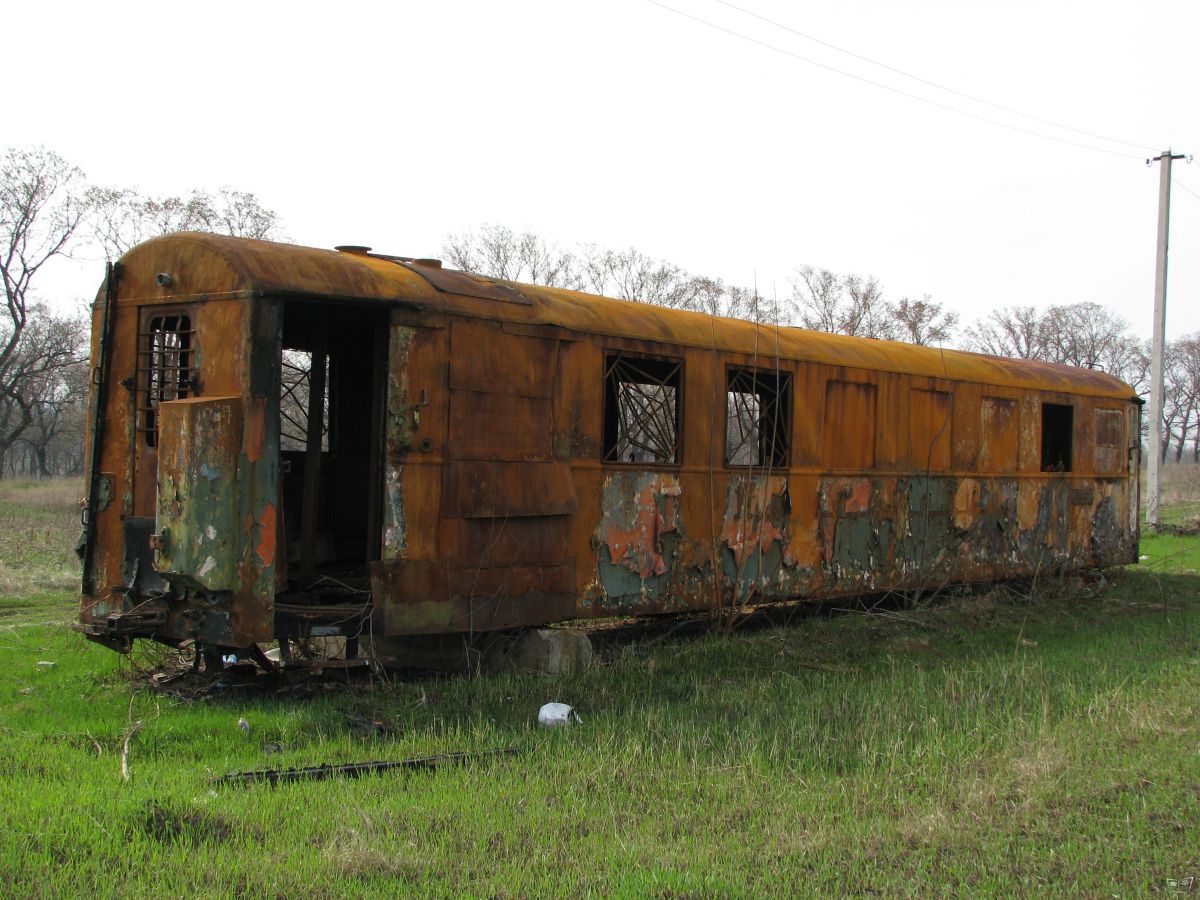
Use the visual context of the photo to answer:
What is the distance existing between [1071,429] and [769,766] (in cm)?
1024

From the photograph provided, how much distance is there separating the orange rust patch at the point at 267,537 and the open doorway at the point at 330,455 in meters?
1.21

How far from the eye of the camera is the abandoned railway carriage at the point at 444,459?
275 inches

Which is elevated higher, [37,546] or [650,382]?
[650,382]

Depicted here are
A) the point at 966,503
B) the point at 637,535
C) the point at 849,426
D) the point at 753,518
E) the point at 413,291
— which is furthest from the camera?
the point at 966,503

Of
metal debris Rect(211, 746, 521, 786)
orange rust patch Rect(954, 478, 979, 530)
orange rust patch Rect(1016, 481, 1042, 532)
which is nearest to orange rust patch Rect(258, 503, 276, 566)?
metal debris Rect(211, 746, 521, 786)

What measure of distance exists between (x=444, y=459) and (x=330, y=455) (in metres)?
2.15

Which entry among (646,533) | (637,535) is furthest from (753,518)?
(637,535)

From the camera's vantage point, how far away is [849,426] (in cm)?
1106

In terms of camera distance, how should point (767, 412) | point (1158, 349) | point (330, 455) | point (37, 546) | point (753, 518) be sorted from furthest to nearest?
point (1158, 349), point (37, 546), point (767, 412), point (753, 518), point (330, 455)

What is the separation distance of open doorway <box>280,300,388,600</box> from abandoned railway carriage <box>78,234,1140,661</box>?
24 mm

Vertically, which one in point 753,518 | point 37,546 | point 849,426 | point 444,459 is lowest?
point 37,546

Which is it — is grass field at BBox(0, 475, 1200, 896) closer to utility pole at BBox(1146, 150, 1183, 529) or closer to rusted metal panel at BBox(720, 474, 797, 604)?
rusted metal panel at BBox(720, 474, 797, 604)

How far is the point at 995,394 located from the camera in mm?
12914

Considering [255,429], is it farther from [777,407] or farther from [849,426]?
Result: [849,426]
